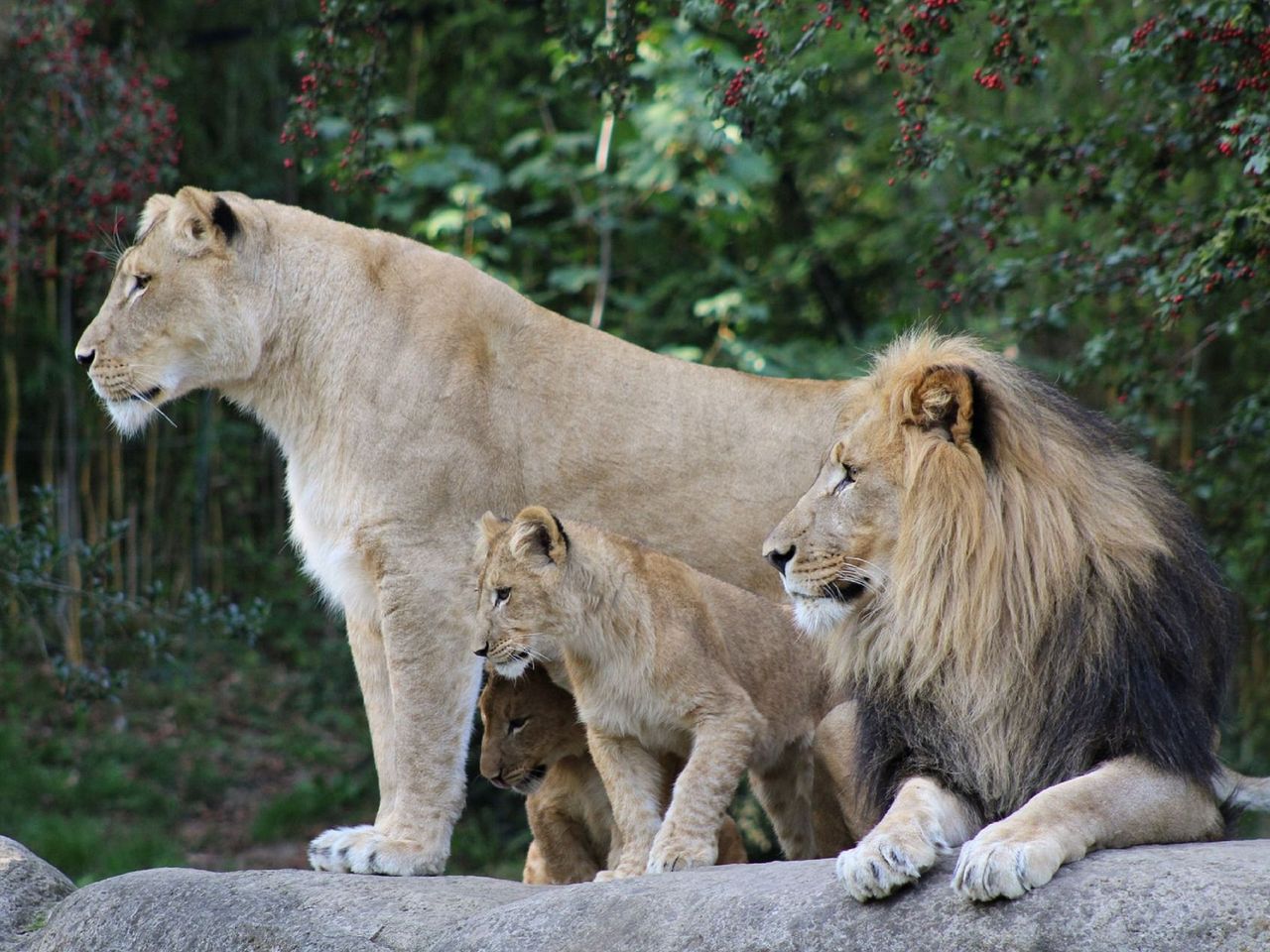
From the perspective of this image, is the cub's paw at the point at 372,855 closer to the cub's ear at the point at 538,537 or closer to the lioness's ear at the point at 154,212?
the cub's ear at the point at 538,537

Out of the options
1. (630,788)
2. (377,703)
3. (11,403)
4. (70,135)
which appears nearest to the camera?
(630,788)

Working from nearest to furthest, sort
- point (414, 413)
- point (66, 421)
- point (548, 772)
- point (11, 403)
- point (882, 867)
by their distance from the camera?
1. point (882, 867)
2. point (414, 413)
3. point (548, 772)
4. point (11, 403)
5. point (66, 421)

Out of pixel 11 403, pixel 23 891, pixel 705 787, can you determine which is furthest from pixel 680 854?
pixel 11 403

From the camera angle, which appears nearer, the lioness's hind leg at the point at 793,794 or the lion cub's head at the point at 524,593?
the lion cub's head at the point at 524,593

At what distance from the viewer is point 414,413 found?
4.46 metres

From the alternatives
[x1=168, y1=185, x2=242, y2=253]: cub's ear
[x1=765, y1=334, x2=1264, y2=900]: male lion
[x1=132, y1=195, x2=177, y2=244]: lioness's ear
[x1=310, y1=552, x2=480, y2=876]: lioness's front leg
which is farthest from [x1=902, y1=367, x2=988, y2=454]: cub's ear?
[x1=132, y1=195, x2=177, y2=244]: lioness's ear

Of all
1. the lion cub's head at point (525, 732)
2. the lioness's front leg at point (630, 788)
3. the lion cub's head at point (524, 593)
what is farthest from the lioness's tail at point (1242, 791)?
the lion cub's head at point (525, 732)

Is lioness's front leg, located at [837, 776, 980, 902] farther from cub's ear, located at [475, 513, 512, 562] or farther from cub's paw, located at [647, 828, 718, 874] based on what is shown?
cub's ear, located at [475, 513, 512, 562]

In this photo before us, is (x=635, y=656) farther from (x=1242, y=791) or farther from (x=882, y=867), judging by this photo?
(x=1242, y=791)

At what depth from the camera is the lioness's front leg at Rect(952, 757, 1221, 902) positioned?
113 inches

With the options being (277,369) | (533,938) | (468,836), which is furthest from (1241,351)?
(533,938)

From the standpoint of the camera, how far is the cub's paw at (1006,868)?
2.85 m

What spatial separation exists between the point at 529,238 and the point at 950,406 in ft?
18.9

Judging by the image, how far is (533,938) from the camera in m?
3.34
